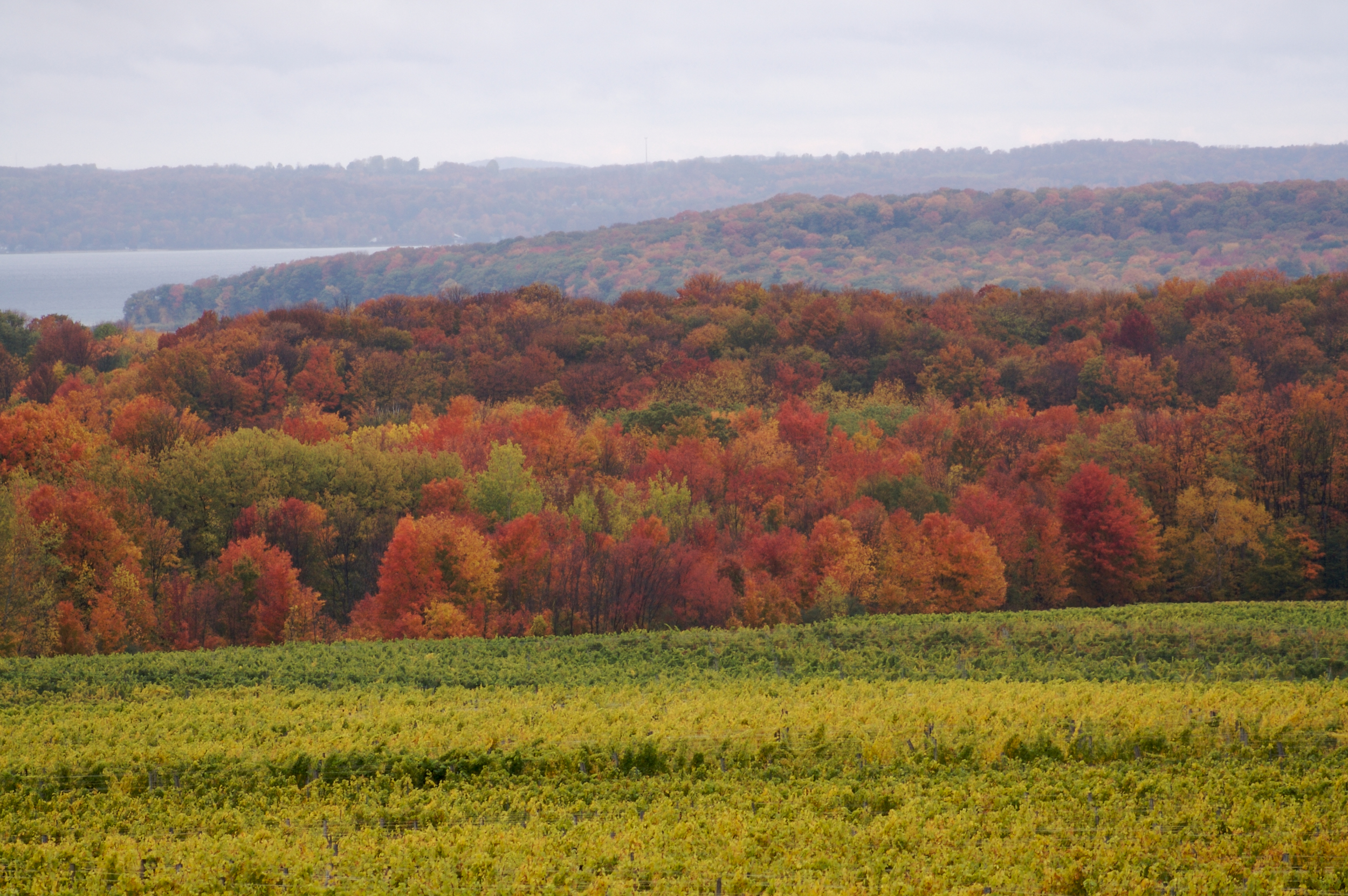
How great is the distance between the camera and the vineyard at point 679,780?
50.9 feet

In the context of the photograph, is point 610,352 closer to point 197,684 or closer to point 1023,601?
point 1023,601

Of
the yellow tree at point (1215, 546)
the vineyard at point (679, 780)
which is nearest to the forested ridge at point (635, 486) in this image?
the yellow tree at point (1215, 546)

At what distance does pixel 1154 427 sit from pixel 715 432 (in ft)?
95.9

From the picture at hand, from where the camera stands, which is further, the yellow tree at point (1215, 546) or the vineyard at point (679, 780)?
the yellow tree at point (1215, 546)

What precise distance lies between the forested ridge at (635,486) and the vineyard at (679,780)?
13031 mm

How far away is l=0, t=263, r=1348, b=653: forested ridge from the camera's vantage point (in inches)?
1898

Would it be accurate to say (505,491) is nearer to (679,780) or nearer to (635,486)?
(635,486)

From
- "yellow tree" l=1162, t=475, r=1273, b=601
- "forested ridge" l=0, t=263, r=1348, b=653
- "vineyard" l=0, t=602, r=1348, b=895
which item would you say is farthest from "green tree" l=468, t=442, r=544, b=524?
Answer: "yellow tree" l=1162, t=475, r=1273, b=601

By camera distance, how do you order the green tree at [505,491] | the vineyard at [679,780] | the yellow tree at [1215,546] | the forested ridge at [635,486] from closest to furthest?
1. the vineyard at [679,780]
2. the forested ridge at [635,486]
3. the yellow tree at [1215,546]
4. the green tree at [505,491]

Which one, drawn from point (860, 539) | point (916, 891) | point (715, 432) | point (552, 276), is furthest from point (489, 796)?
point (552, 276)

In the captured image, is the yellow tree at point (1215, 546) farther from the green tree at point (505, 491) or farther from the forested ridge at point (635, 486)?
the green tree at point (505, 491)

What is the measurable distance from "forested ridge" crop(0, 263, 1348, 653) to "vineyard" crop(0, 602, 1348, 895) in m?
13.0

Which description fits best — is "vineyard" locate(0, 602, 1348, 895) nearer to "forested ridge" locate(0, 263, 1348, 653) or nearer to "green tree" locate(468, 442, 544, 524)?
"forested ridge" locate(0, 263, 1348, 653)

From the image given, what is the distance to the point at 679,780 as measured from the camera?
20859 millimetres
